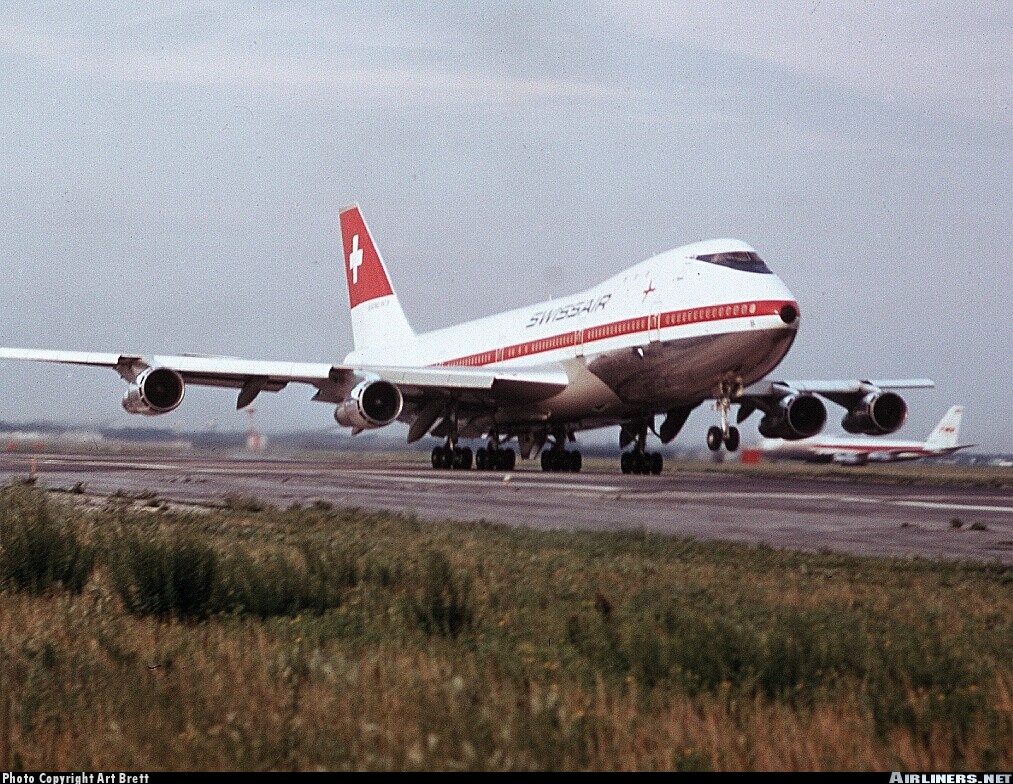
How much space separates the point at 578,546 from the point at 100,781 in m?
8.70

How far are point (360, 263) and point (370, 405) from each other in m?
21.0

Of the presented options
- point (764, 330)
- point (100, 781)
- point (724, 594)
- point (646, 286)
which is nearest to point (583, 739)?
point (100, 781)

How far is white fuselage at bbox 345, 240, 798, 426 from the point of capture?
32.8 meters

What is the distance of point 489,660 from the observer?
7676 millimetres

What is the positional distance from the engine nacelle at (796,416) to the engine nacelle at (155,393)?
54.9 feet

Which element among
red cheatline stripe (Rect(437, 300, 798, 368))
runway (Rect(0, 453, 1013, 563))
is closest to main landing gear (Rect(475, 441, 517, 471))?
red cheatline stripe (Rect(437, 300, 798, 368))

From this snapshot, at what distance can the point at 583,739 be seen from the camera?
589cm

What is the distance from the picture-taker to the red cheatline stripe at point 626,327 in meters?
32.6

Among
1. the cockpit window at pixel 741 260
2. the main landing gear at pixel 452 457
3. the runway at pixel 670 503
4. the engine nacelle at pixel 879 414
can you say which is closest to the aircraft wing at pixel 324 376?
the main landing gear at pixel 452 457

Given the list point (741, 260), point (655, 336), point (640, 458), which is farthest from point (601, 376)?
point (741, 260)

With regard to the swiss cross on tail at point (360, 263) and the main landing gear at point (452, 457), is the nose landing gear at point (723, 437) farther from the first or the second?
the swiss cross on tail at point (360, 263)

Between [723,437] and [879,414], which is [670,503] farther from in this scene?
[879,414]

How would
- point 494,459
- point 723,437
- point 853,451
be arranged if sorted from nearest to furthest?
point 723,437 < point 494,459 < point 853,451

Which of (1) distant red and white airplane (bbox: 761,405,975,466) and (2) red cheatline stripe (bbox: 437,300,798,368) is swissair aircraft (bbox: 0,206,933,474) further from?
(1) distant red and white airplane (bbox: 761,405,975,466)
